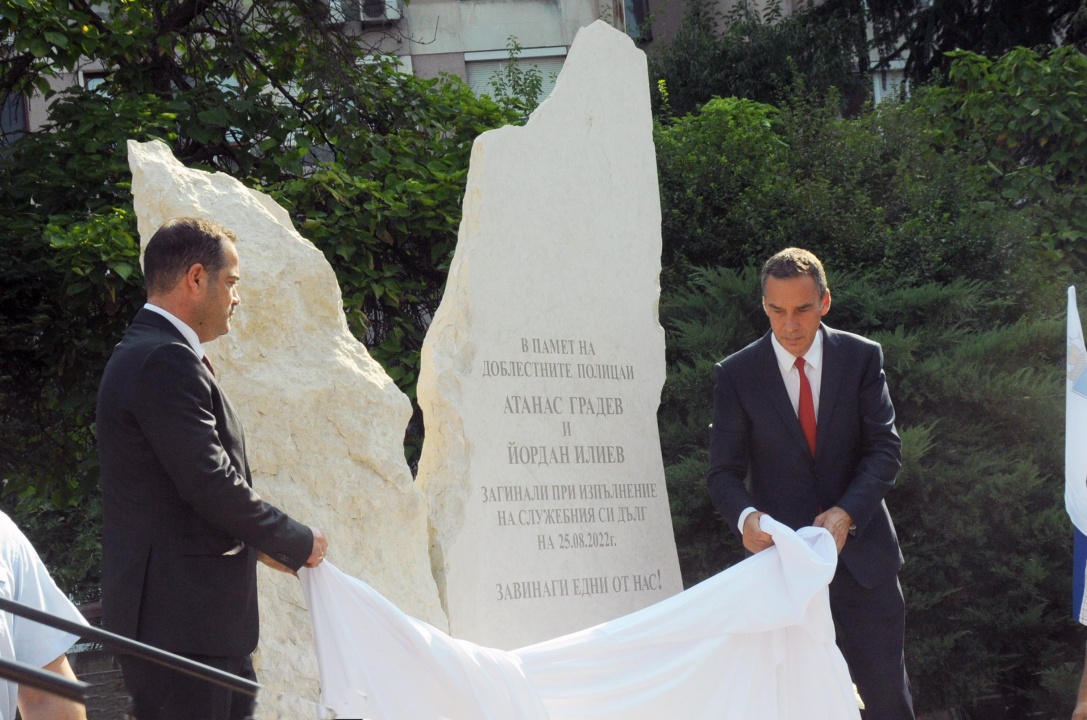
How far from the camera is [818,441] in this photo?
4.63 meters

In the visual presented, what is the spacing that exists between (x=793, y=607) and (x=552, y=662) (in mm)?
844

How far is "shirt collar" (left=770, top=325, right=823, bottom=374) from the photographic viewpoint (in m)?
4.69

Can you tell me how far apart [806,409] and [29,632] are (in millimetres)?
2772

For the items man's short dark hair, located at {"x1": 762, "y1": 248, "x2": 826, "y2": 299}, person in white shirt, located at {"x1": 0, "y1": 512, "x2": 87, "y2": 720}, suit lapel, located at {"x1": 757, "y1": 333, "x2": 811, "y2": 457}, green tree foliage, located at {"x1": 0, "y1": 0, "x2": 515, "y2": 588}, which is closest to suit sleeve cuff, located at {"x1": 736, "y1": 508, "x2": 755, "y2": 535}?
suit lapel, located at {"x1": 757, "y1": 333, "x2": 811, "y2": 457}

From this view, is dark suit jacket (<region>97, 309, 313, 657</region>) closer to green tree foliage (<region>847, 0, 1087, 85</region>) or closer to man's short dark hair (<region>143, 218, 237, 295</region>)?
man's short dark hair (<region>143, 218, 237, 295</region>)

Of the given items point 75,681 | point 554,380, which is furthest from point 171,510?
point 554,380

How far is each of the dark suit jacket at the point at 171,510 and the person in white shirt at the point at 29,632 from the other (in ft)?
0.72

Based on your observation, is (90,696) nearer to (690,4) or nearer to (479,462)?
(479,462)

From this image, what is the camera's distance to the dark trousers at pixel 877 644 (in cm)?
451

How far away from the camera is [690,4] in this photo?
1742cm

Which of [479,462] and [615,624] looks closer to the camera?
[615,624]

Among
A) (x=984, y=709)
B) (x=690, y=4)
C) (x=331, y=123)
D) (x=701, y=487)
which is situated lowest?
(x=984, y=709)

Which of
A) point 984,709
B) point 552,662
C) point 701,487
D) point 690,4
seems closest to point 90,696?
point 701,487

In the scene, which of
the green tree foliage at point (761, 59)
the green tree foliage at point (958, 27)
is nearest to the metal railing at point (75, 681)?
the green tree foliage at point (958, 27)
